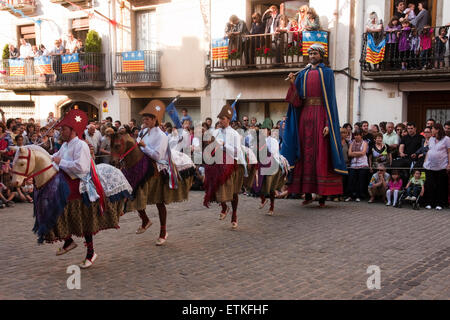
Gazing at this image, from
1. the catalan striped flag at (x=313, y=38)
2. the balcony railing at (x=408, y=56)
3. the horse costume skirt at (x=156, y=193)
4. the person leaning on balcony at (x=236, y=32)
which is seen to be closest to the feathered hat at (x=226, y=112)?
the horse costume skirt at (x=156, y=193)

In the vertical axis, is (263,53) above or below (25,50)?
below

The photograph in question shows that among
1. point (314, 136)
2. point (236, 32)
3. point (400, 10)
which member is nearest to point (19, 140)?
point (314, 136)

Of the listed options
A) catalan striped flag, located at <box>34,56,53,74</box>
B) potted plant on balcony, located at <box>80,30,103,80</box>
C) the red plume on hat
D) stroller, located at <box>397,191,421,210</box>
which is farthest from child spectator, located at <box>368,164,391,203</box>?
catalan striped flag, located at <box>34,56,53,74</box>

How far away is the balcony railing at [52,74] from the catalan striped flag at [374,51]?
11229 mm

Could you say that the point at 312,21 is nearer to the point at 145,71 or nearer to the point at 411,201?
the point at 411,201

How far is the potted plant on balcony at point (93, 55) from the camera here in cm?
2000

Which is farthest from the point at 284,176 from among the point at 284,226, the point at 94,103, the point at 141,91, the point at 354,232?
the point at 94,103

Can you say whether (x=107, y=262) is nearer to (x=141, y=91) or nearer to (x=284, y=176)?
(x=284, y=176)

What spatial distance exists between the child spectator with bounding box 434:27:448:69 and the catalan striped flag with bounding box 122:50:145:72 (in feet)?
35.6

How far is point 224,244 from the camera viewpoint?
694cm

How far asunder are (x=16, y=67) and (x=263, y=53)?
12.8 metres

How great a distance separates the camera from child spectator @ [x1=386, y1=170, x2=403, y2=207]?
10.2 meters

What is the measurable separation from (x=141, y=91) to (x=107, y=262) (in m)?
14.4

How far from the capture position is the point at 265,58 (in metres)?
16.1
